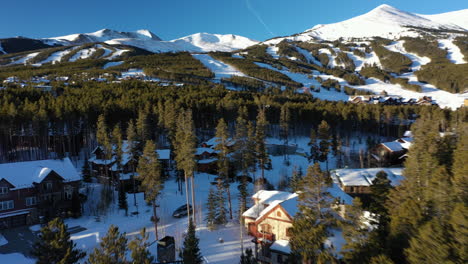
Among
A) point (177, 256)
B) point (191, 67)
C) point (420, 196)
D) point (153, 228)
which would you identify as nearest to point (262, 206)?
point (177, 256)

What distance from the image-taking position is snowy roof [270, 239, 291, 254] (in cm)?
2080

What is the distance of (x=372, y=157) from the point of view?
185 ft

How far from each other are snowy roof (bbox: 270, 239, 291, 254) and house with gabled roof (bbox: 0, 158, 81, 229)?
77.9ft

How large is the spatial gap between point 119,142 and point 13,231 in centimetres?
1436

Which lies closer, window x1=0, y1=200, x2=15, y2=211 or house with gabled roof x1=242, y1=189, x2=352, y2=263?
house with gabled roof x1=242, y1=189, x2=352, y2=263

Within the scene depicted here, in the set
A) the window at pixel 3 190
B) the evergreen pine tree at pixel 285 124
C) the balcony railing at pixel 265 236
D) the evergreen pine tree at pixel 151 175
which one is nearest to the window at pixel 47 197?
the window at pixel 3 190

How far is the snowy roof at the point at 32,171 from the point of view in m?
30.0

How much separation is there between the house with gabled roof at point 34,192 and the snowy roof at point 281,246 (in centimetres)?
2375

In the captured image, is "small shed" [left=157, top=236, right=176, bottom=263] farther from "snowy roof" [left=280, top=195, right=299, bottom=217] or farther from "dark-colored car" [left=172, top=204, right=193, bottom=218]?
"dark-colored car" [left=172, top=204, right=193, bottom=218]

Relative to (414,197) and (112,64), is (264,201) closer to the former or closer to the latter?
(414,197)

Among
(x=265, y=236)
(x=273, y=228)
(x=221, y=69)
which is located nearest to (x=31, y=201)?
(x=265, y=236)

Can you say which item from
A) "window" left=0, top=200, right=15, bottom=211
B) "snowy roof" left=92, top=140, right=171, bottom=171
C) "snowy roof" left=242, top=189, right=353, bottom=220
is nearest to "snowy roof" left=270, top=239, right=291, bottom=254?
"snowy roof" left=242, top=189, right=353, bottom=220

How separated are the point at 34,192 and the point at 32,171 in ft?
9.07

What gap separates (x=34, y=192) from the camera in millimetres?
30453
